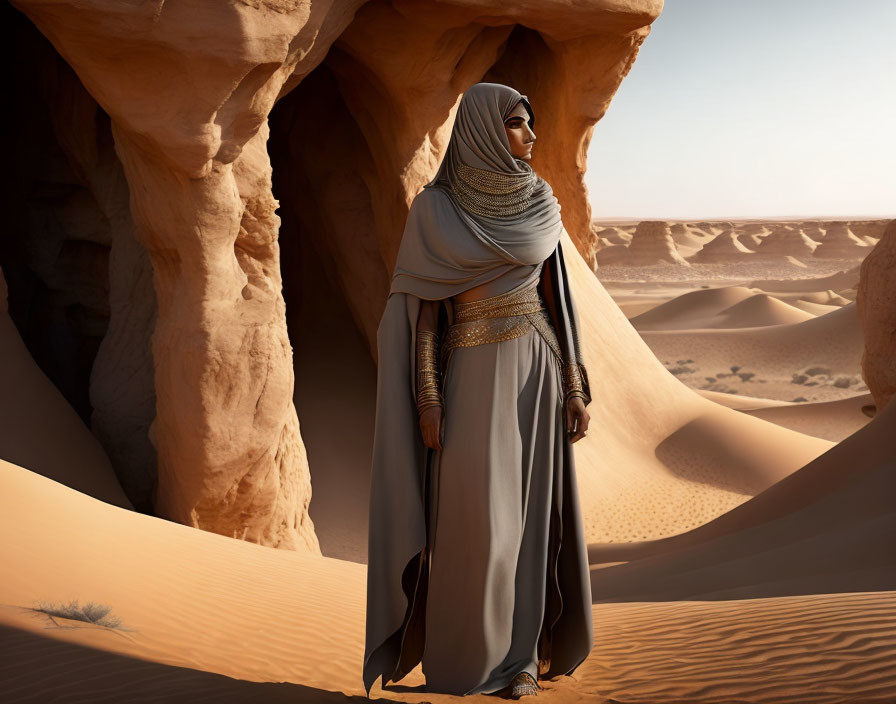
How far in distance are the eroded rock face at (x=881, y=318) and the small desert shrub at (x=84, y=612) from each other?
7.63 metres

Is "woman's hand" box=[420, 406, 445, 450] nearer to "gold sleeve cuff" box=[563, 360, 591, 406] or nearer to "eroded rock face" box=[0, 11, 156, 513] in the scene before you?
"gold sleeve cuff" box=[563, 360, 591, 406]

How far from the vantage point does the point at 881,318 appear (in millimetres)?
9164

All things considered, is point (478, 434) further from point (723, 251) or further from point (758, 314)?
point (723, 251)

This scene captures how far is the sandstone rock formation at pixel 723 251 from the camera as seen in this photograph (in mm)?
56688

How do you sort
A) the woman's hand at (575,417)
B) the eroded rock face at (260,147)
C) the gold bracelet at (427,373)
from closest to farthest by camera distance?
the gold bracelet at (427,373) → the woman's hand at (575,417) → the eroded rock face at (260,147)

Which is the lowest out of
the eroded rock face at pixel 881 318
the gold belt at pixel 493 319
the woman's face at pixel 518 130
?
the gold belt at pixel 493 319

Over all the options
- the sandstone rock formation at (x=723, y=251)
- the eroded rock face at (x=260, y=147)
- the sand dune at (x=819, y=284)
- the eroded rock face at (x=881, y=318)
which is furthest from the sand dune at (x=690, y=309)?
the sandstone rock formation at (x=723, y=251)

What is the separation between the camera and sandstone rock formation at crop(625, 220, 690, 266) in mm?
53406

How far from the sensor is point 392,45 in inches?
328

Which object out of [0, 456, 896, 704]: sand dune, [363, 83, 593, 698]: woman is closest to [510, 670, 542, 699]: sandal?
[363, 83, 593, 698]: woman

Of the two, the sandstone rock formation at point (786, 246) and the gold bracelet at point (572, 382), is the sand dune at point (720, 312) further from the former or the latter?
the gold bracelet at point (572, 382)

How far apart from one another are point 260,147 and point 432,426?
4345mm

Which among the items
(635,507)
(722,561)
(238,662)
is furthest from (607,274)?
(238,662)

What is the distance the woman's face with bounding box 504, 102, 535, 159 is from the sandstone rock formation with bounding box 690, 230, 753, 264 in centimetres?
5506
